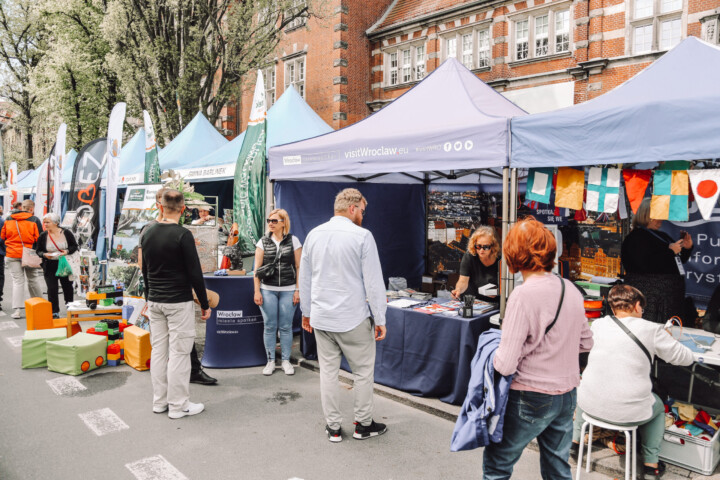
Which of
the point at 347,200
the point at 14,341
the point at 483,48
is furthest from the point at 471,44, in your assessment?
the point at 14,341

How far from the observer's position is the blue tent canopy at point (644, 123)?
10.9ft

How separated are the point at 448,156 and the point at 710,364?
2628mm

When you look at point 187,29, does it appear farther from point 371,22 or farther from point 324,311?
point 324,311

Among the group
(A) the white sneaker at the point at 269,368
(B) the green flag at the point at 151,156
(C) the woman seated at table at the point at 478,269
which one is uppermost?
(B) the green flag at the point at 151,156

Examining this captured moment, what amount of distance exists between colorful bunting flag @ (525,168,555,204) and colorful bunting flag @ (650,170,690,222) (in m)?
0.80

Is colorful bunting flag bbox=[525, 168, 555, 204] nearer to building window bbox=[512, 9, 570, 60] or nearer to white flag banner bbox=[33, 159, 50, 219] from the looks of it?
white flag banner bbox=[33, 159, 50, 219]

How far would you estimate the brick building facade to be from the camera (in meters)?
13.5

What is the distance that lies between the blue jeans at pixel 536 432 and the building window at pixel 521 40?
15834 mm

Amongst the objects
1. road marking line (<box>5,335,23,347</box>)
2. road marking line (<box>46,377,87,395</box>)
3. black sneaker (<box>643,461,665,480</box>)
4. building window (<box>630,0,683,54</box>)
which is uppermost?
building window (<box>630,0,683,54</box>)

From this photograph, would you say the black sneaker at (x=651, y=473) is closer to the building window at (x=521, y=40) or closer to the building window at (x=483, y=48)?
the building window at (x=521, y=40)

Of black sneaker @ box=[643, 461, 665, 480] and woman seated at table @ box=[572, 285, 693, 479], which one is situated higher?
woman seated at table @ box=[572, 285, 693, 479]

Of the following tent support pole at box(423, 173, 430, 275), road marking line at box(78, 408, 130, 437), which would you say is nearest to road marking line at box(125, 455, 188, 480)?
road marking line at box(78, 408, 130, 437)

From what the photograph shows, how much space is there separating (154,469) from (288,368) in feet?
7.20

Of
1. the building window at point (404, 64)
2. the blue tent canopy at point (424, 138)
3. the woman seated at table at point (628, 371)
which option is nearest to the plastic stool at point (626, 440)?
the woman seated at table at point (628, 371)
